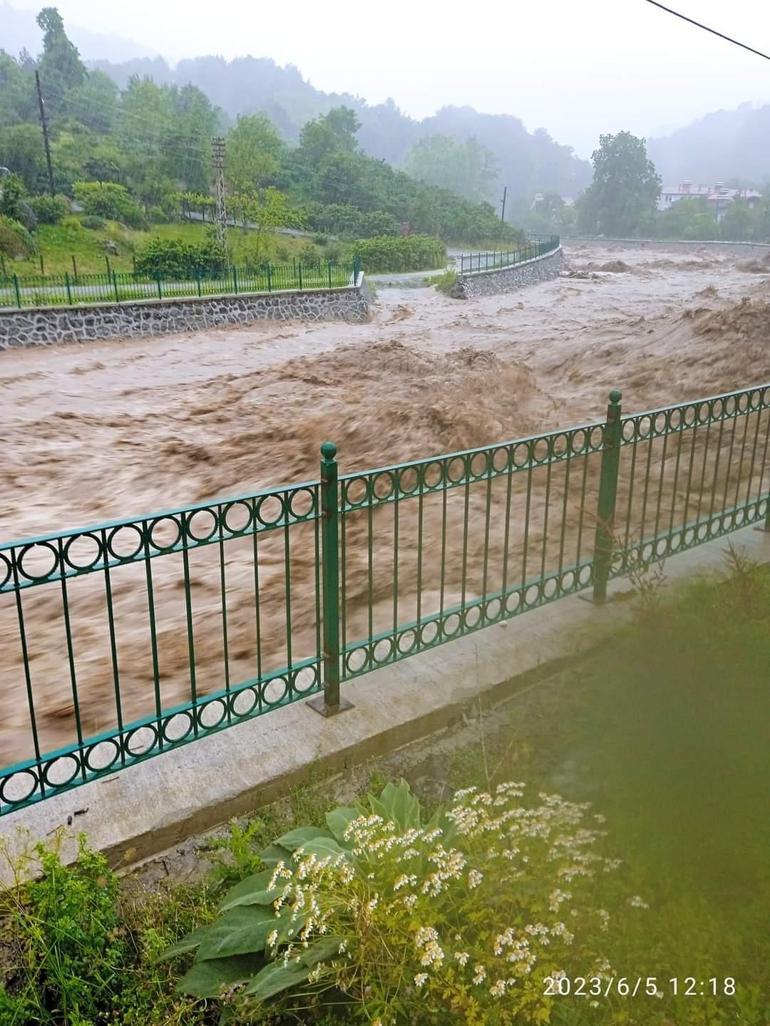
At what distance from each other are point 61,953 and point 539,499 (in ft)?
21.7

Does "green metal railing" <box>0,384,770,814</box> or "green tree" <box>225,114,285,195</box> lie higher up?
"green tree" <box>225,114,285,195</box>

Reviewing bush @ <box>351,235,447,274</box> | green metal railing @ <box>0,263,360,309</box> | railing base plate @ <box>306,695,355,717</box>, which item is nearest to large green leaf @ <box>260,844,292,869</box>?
railing base plate @ <box>306,695,355,717</box>

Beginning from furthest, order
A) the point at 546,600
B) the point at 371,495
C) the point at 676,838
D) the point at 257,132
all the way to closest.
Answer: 1. the point at 257,132
2. the point at 546,600
3. the point at 371,495
4. the point at 676,838

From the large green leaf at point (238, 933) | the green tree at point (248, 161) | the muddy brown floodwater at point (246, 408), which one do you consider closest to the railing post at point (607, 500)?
the muddy brown floodwater at point (246, 408)

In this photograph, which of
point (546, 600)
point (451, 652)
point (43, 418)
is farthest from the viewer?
point (43, 418)

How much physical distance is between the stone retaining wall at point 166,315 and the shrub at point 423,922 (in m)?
19.3

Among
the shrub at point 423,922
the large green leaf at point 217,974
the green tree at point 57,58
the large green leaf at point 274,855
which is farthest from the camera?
the green tree at point 57,58

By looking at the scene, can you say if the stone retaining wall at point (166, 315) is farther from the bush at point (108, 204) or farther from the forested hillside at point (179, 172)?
the bush at point (108, 204)

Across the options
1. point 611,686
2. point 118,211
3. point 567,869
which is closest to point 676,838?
point 567,869

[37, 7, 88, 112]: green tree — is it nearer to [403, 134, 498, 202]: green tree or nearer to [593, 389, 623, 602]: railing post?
[403, 134, 498, 202]: green tree

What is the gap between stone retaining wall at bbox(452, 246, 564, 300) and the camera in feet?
109

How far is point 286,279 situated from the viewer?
2680cm

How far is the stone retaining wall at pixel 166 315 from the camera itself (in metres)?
19.9

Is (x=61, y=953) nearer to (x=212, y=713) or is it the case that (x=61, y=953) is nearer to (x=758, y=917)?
(x=212, y=713)
